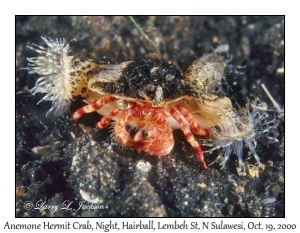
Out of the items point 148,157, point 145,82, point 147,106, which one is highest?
point 145,82

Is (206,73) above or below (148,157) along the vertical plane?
above

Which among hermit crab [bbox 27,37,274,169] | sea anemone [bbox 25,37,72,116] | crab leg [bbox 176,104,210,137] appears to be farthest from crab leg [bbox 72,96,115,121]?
crab leg [bbox 176,104,210,137]

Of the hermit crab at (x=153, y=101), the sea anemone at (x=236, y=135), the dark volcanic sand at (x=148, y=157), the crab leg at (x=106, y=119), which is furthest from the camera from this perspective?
the crab leg at (x=106, y=119)

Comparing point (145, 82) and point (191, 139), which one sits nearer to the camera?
point (145, 82)

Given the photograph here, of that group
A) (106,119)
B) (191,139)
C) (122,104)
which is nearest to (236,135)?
(191,139)

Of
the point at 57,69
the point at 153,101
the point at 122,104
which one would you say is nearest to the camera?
the point at 153,101

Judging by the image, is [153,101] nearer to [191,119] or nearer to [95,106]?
[191,119]

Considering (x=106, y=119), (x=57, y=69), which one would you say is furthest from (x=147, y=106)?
(x=57, y=69)

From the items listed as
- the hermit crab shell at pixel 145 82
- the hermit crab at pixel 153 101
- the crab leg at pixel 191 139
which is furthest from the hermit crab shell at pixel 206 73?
the crab leg at pixel 191 139

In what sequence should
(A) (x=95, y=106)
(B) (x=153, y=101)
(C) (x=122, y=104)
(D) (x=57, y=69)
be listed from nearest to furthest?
(B) (x=153, y=101) < (C) (x=122, y=104) < (A) (x=95, y=106) < (D) (x=57, y=69)

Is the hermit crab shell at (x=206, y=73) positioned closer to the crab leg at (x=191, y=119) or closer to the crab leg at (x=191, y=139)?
the crab leg at (x=191, y=119)
